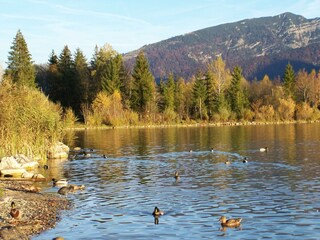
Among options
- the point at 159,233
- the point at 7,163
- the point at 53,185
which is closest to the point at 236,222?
the point at 159,233

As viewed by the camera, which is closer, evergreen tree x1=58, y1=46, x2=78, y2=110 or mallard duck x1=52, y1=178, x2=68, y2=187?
mallard duck x1=52, y1=178, x2=68, y2=187

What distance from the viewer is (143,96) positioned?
109 m

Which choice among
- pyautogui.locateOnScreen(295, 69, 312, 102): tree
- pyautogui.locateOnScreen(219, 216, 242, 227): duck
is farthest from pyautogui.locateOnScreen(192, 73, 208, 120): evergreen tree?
pyautogui.locateOnScreen(219, 216, 242, 227): duck

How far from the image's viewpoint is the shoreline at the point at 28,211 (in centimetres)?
1923

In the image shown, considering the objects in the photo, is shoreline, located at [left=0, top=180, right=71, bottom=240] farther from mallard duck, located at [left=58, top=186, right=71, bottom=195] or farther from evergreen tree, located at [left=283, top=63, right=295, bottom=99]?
evergreen tree, located at [left=283, top=63, right=295, bottom=99]

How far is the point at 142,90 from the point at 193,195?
272 ft

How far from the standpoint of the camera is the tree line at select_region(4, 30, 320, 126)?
352ft

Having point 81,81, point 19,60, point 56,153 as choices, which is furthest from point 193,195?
point 81,81

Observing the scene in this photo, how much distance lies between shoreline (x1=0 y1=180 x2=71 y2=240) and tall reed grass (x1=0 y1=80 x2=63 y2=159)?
31.8 feet

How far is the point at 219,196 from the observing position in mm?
27734

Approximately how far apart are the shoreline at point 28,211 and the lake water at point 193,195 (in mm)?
609

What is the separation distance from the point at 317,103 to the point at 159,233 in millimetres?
115009

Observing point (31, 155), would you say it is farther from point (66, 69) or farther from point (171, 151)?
point (66, 69)

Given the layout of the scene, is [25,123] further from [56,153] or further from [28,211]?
[28,211]
